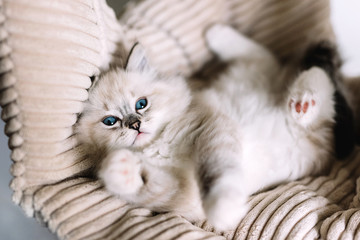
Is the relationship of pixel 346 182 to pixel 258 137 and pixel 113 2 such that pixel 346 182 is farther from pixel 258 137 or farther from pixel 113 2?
pixel 113 2

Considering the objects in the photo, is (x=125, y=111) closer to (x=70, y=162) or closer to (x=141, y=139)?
(x=141, y=139)

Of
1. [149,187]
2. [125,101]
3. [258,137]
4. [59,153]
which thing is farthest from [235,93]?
[59,153]

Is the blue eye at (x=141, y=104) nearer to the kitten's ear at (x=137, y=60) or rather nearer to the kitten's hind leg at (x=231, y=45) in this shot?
the kitten's ear at (x=137, y=60)

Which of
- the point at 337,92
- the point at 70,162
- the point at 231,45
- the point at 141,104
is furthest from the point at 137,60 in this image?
the point at 337,92

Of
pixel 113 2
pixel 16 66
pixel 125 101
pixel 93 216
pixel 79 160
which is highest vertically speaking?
pixel 113 2

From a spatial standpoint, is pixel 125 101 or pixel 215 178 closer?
pixel 215 178

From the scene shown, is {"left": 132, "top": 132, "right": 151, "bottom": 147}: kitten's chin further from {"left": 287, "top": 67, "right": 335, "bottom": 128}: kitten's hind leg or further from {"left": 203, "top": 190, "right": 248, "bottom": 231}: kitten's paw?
{"left": 287, "top": 67, "right": 335, "bottom": 128}: kitten's hind leg
